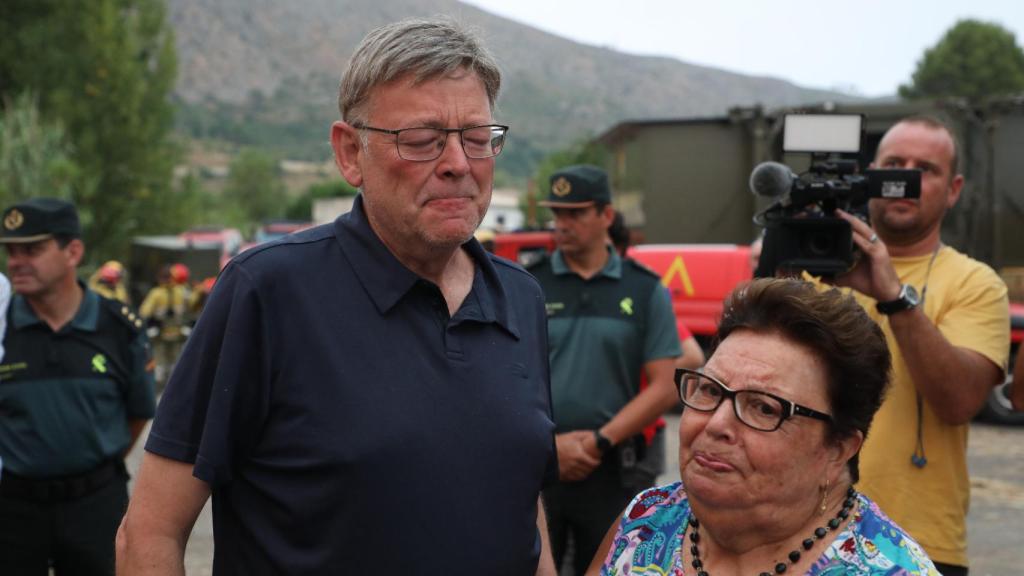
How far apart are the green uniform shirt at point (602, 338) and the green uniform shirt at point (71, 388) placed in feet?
5.66

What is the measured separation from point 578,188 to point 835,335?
2.76 m

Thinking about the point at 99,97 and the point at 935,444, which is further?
the point at 99,97

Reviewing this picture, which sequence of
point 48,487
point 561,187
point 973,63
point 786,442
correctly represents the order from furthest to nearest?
point 973,63 → point 561,187 → point 48,487 → point 786,442

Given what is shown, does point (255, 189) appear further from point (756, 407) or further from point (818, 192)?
point (756, 407)

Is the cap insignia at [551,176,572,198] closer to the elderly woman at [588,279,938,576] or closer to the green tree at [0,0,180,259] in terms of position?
the elderly woman at [588,279,938,576]

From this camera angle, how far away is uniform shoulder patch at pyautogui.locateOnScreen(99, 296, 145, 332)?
189 inches

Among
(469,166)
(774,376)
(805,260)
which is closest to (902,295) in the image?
(805,260)

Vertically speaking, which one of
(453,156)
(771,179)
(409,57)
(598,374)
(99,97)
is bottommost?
(598,374)

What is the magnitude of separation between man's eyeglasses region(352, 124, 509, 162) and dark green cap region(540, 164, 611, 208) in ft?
8.25

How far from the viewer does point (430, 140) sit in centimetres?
222

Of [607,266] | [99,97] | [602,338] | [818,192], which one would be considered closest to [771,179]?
[818,192]

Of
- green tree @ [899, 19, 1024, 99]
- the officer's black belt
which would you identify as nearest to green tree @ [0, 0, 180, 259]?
the officer's black belt

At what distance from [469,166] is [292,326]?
483 mm

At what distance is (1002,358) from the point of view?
3.40 metres
